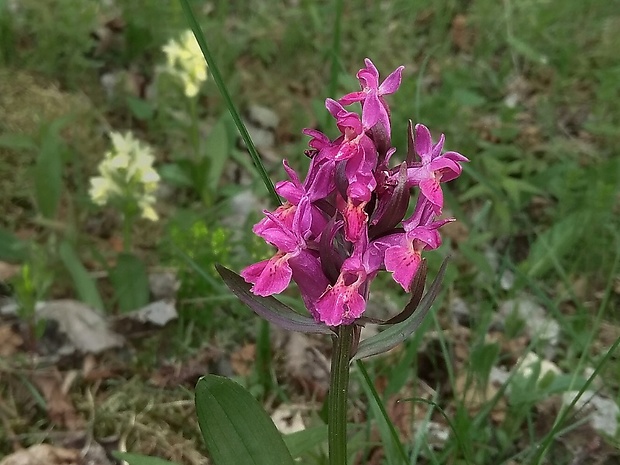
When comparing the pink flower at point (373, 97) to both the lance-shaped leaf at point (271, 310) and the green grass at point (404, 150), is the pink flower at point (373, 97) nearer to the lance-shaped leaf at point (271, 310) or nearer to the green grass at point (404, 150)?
the lance-shaped leaf at point (271, 310)

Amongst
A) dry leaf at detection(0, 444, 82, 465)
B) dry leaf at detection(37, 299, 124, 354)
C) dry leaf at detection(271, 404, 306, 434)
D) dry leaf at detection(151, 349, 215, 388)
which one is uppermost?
dry leaf at detection(37, 299, 124, 354)

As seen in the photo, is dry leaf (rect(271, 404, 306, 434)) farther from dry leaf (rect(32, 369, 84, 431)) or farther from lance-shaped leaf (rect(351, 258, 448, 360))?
lance-shaped leaf (rect(351, 258, 448, 360))

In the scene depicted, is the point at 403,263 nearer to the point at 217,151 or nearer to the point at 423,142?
the point at 423,142

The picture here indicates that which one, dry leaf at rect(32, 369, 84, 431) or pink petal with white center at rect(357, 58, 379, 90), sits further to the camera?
dry leaf at rect(32, 369, 84, 431)

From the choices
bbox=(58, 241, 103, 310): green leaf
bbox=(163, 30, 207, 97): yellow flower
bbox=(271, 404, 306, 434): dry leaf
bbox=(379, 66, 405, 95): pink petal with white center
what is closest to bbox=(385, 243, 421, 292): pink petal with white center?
bbox=(379, 66, 405, 95): pink petal with white center

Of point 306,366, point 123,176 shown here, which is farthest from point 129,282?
point 306,366

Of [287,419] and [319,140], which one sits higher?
[319,140]
